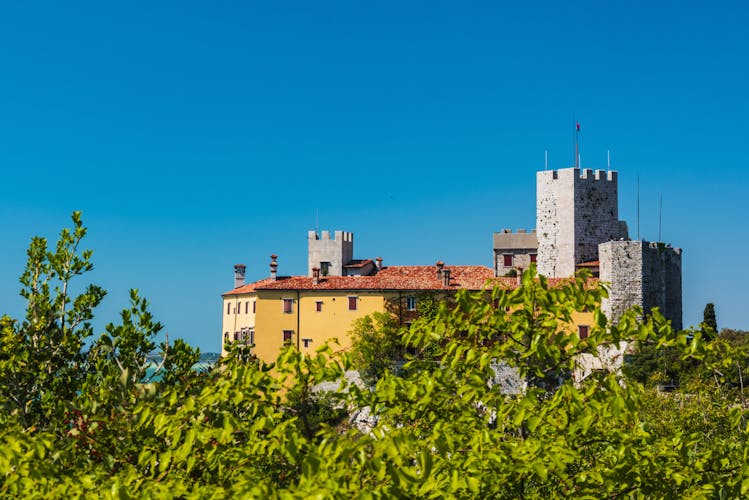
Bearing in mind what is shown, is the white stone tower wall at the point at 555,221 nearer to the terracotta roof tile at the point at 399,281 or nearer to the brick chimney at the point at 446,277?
the terracotta roof tile at the point at 399,281

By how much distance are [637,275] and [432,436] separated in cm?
6085

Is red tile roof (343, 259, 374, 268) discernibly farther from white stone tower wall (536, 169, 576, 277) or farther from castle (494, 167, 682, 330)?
white stone tower wall (536, 169, 576, 277)

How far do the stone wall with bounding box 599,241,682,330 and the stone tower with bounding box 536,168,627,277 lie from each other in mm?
2982

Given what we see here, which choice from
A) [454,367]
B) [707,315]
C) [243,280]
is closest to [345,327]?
[243,280]

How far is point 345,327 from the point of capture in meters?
70.5

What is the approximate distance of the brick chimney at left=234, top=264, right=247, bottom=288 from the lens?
3324 inches

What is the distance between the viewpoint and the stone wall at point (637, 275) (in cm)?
6594

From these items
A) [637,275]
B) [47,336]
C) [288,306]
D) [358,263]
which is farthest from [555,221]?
[47,336]

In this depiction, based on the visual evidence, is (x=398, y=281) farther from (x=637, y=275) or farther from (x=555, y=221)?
(x=637, y=275)

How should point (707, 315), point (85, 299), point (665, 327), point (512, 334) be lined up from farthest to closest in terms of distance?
point (707, 315)
point (85, 299)
point (512, 334)
point (665, 327)

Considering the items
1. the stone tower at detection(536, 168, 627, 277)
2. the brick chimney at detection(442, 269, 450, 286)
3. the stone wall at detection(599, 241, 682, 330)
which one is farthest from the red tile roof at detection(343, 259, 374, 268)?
the stone wall at detection(599, 241, 682, 330)

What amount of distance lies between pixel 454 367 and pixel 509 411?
40.1 inches

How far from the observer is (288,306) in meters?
72.5

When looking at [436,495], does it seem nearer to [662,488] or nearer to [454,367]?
[454,367]
